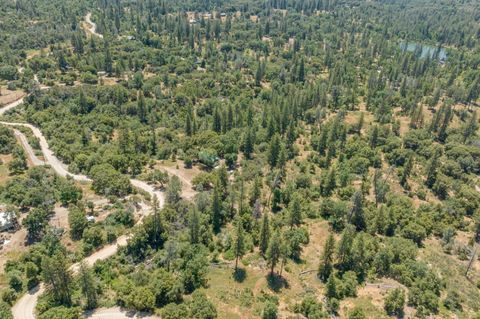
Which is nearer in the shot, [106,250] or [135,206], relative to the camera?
[106,250]

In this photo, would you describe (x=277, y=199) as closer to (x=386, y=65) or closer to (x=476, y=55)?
(x=386, y=65)

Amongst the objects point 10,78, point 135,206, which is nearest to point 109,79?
point 10,78

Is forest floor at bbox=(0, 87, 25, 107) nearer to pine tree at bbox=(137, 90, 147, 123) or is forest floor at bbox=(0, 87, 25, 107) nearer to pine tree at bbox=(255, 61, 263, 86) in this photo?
pine tree at bbox=(137, 90, 147, 123)

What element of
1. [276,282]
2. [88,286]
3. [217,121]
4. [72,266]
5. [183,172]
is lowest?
[183,172]

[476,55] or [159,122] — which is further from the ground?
[476,55]

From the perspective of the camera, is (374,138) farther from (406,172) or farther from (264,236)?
(264,236)

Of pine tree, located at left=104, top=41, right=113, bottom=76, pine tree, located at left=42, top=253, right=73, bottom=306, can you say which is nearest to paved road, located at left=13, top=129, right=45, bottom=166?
pine tree, located at left=42, top=253, right=73, bottom=306

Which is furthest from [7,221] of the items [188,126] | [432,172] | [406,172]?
[432,172]
